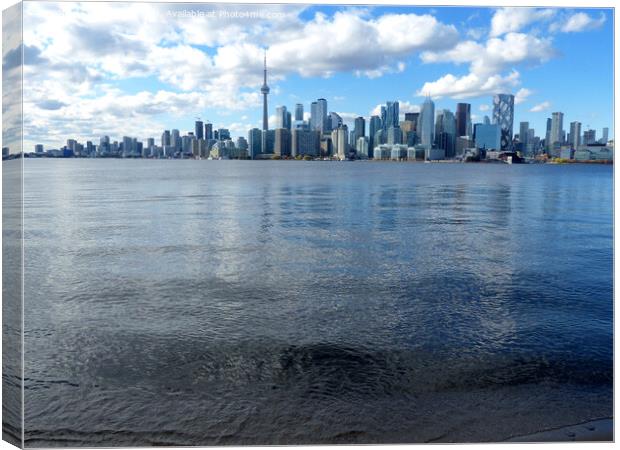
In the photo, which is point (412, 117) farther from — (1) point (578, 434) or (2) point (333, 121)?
(1) point (578, 434)

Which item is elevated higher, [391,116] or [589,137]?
[391,116]

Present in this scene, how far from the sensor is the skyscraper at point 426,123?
551 cm

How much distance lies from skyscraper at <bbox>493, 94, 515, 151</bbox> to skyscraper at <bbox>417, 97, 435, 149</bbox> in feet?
1.96

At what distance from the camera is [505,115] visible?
568 centimetres

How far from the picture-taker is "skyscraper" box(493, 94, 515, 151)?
562 centimetres

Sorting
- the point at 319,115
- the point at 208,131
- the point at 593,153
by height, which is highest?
A: the point at 319,115

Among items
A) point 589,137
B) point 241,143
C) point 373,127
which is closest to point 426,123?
point 373,127

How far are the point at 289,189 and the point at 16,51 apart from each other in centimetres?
1576

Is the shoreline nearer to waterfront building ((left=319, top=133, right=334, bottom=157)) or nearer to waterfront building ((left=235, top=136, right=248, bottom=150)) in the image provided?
waterfront building ((left=319, top=133, right=334, bottom=157))

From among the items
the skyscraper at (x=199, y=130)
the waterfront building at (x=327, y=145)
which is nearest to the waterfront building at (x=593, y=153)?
the waterfront building at (x=327, y=145)

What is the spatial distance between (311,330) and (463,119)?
7.84 ft

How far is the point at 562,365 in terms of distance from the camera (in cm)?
448

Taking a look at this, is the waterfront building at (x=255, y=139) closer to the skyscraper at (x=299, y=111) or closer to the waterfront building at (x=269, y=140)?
the waterfront building at (x=269, y=140)

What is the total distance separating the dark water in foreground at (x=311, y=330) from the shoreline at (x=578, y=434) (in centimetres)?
10
